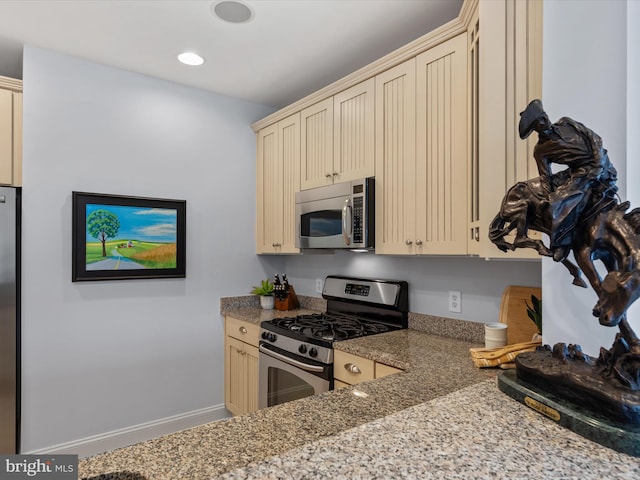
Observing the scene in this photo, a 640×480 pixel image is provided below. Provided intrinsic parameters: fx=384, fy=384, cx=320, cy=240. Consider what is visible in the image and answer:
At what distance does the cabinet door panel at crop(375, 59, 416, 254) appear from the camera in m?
2.03

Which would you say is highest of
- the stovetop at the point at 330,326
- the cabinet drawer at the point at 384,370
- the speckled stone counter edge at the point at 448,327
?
the speckled stone counter edge at the point at 448,327

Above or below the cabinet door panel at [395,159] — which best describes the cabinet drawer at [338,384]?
below

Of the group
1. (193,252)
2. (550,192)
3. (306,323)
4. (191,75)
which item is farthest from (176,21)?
(550,192)

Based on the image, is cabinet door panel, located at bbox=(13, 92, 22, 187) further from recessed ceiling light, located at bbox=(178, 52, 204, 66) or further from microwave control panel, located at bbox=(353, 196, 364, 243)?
microwave control panel, located at bbox=(353, 196, 364, 243)

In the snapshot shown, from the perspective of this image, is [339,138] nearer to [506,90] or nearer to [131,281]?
[506,90]

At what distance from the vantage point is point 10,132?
2.38 metres

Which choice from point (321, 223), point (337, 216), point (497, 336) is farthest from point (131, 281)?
point (497, 336)

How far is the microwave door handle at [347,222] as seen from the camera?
2.28 meters

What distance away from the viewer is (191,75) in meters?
2.77

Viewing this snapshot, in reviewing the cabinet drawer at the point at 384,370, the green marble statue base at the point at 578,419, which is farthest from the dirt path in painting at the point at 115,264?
the green marble statue base at the point at 578,419

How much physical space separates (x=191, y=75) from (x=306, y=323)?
1.94 metres

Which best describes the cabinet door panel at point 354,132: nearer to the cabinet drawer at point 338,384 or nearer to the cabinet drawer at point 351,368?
the cabinet drawer at point 351,368

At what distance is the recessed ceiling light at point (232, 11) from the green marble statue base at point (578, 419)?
2022 mm

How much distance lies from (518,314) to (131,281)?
2.42m
